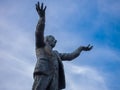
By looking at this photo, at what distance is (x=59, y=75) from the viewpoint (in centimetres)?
2011

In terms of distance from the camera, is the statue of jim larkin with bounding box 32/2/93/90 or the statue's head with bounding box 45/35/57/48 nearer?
the statue of jim larkin with bounding box 32/2/93/90

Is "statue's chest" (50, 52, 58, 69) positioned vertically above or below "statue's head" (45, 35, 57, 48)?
below

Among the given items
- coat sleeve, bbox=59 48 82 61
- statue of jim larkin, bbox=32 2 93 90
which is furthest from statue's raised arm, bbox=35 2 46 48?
coat sleeve, bbox=59 48 82 61

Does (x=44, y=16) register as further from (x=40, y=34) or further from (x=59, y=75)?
(x=59, y=75)

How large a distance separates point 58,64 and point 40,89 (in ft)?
4.96

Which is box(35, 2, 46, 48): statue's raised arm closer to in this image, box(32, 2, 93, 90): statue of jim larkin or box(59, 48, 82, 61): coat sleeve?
box(32, 2, 93, 90): statue of jim larkin

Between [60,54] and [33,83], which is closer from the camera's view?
[33,83]

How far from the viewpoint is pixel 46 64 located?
19609mm

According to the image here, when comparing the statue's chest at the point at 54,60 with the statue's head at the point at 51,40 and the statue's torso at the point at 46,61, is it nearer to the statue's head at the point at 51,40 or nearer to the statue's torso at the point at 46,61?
the statue's torso at the point at 46,61

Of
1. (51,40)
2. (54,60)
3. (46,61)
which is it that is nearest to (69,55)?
(51,40)

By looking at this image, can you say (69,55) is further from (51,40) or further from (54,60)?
(54,60)

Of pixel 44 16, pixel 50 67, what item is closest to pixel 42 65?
pixel 50 67

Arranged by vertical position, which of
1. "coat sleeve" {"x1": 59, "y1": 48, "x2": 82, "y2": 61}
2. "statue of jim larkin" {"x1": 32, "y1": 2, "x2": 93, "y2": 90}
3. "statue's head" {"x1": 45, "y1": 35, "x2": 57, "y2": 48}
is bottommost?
"statue of jim larkin" {"x1": 32, "y1": 2, "x2": 93, "y2": 90}

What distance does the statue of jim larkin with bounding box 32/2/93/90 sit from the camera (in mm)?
19312
